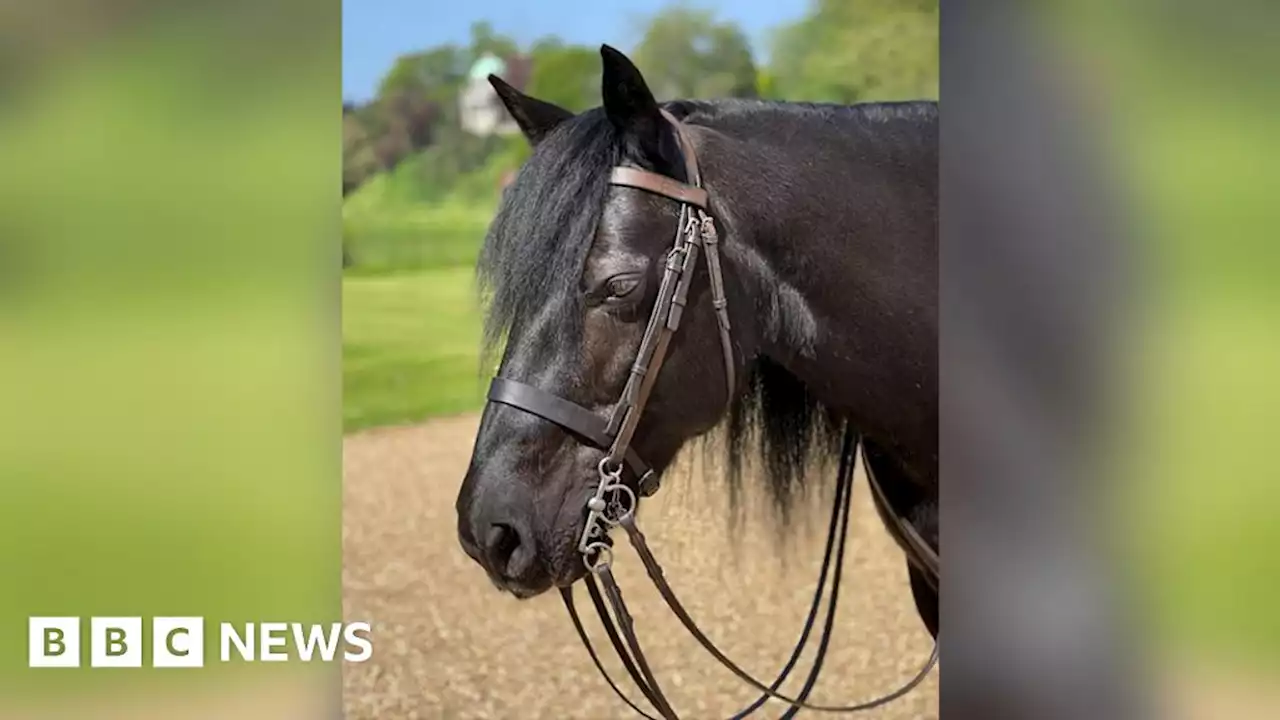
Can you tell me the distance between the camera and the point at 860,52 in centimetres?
218

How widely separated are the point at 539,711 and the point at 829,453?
91 cm

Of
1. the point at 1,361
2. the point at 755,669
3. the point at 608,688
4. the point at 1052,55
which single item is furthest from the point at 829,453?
the point at 1,361

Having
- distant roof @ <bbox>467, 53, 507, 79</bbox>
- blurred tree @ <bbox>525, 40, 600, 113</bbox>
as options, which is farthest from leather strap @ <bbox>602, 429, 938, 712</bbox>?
distant roof @ <bbox>467, 53, 507, 79</bbox>

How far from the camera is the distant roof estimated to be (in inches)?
86.4

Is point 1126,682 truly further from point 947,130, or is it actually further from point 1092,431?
point 947,130

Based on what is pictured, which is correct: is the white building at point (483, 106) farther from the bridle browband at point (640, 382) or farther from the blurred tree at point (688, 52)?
the bridle browband at point (640, 382)

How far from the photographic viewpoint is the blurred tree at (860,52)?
217 centimetres

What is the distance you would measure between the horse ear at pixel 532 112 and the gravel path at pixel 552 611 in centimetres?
71

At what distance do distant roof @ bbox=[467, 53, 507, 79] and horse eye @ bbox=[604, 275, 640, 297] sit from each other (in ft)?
2.51

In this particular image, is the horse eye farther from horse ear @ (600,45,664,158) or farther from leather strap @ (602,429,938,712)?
leather strap @ (602,429,938,712)

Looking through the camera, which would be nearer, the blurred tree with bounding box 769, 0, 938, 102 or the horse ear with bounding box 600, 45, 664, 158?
the horse ear with bounding box 600, 45, 664, 158

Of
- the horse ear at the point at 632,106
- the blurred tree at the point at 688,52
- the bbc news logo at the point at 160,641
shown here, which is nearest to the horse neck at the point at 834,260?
the horse ear at the point at 632,106

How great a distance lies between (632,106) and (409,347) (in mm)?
848

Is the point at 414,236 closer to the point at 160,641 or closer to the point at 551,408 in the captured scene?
the point at 551,408
